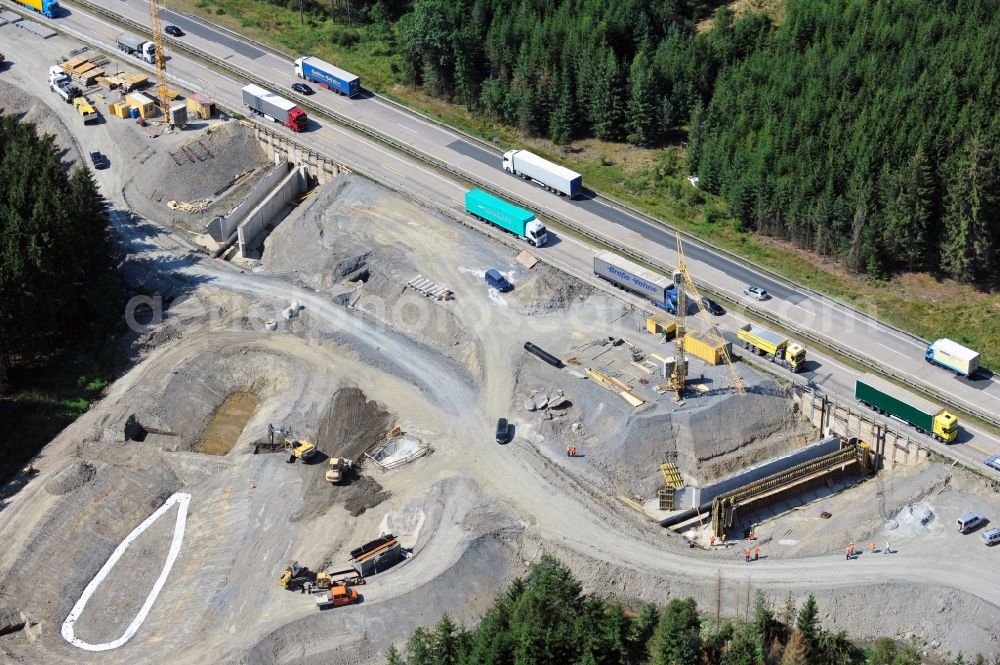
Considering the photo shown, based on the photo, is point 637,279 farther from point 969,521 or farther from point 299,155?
point 299,155

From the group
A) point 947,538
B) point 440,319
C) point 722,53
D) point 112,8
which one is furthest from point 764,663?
point 112,8

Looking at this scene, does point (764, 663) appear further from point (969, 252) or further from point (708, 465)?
point (969, 252)

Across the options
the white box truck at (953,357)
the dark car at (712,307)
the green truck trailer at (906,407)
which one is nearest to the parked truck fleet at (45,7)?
the dark car at (712,307)

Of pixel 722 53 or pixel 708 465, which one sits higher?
pixel 722 53

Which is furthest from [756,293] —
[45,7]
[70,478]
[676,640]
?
[45,7]

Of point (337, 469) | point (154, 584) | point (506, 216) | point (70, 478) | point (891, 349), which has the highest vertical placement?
point (506, 216)
